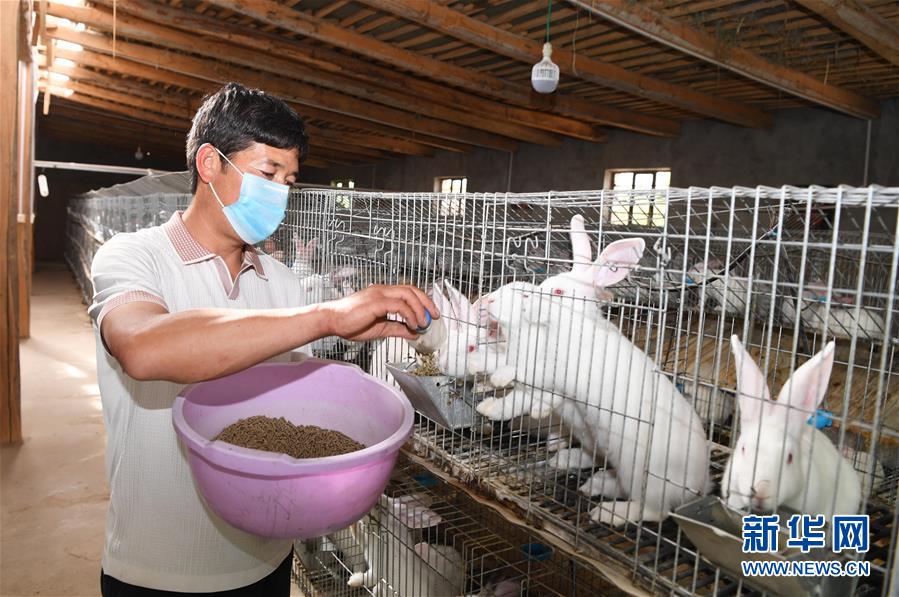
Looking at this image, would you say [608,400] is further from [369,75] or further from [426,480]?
[369,75]

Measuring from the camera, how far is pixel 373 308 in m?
1.13

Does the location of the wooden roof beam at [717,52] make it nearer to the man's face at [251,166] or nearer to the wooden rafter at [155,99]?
the man's face at [251,166]

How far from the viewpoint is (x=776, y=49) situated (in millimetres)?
5695

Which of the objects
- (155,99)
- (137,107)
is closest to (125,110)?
(137,107)

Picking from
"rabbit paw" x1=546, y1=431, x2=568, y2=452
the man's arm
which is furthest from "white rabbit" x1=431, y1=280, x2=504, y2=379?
the man's arm

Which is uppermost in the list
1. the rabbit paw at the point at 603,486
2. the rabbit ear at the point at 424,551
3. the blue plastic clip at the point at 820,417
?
the blue plastic clip at the point at 820,417

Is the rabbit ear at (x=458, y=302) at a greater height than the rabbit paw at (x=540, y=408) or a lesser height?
greater

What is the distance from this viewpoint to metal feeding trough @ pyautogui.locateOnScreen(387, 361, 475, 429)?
231 centimetres

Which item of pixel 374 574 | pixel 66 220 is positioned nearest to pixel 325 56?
pixel 374 574

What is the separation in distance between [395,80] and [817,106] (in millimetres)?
5275

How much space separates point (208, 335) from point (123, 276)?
35cm

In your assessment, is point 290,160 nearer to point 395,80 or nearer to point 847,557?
point 847,557

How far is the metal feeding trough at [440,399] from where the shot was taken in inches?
91.1

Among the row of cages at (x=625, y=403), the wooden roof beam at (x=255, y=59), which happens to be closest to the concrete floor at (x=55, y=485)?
the row of cages at (x=625, y=403)
